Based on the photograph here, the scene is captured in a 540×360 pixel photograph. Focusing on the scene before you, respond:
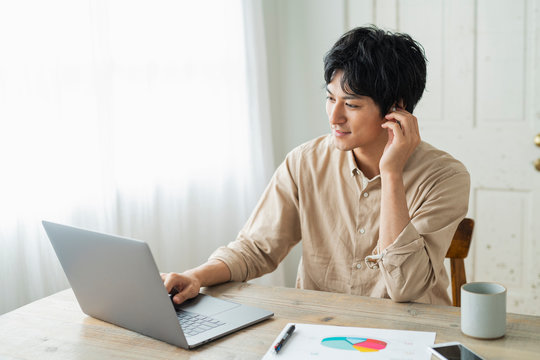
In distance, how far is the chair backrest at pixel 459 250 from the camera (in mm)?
1548

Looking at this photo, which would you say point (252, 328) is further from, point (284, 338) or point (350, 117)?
point (350, 117)

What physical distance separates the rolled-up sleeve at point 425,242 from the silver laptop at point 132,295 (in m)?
0.30

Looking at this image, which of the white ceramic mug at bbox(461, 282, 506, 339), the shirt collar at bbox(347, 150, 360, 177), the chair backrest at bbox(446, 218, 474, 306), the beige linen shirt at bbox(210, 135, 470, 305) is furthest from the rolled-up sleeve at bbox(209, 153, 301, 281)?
the white ceramic mug at bbox(461, 282, 506, 339)

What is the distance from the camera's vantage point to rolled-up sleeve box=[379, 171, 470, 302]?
128 cm

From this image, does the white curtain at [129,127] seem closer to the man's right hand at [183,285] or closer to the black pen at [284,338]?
the man's right hand at [183,285]

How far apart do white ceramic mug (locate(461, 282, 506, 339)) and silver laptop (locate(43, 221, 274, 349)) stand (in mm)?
377

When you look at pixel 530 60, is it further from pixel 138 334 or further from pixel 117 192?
pixel 138 334

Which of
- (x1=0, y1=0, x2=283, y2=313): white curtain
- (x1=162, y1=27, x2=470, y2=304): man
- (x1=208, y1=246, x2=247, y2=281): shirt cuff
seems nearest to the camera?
(x1=162, y1=27, x2=470, y2=304): man

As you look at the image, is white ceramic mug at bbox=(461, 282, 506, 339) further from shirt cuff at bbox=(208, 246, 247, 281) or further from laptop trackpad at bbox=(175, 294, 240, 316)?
shirt cuff at bbox=(208, 246, 247, 281)

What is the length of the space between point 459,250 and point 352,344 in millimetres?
627

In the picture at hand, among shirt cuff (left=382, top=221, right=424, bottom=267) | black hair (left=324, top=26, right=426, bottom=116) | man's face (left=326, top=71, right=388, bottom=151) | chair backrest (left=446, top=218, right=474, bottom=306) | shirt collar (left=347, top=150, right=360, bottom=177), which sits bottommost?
chair backrest (left=446, top=218, right=474, bottom=306)

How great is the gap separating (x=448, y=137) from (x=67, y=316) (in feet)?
6.39

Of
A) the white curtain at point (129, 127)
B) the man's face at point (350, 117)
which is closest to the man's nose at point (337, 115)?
the man's face at point (350, 117)

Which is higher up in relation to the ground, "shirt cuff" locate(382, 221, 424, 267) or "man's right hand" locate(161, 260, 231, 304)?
"shirt cuff" locate(382, 221, 424, 267)
